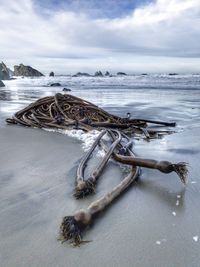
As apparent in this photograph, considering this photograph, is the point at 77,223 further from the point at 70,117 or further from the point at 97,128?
the point at 70,117

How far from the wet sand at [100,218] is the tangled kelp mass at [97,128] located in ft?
0.35

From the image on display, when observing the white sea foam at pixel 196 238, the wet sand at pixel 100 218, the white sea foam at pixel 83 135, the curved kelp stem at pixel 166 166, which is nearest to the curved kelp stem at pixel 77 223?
the wet sand at pixel 100 218

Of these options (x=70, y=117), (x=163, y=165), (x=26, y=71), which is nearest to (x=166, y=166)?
(x=163, y=165)

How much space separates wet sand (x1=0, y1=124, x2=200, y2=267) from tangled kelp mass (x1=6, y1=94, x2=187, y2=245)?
11cm

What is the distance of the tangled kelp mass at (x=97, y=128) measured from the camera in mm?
2791

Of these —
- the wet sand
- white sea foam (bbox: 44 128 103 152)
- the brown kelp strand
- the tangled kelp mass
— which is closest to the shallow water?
the wet sand

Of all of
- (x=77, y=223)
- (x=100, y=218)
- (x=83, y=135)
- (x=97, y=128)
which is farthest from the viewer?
(x=97, y=128)

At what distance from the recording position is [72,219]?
1.97 m

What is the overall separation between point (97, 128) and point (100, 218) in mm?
3600

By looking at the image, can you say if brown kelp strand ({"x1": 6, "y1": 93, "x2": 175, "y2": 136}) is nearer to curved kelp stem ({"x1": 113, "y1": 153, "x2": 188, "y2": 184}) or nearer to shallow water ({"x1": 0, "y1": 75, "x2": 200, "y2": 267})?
shallow water ({"x1": 0, "y1": 75, "x2": 200, "y2": 267})

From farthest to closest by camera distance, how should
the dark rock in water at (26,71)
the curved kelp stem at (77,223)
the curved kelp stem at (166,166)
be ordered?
1. the dark rock in water at (26,71)
2. the curved kelp stem at (166,166)
3. the curved kelp stem at (77,223)

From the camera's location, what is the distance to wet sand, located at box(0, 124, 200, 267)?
183cm

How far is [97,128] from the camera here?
5.77 m

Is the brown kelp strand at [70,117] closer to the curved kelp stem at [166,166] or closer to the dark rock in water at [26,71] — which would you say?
the curved kelp stem at [166,166]
